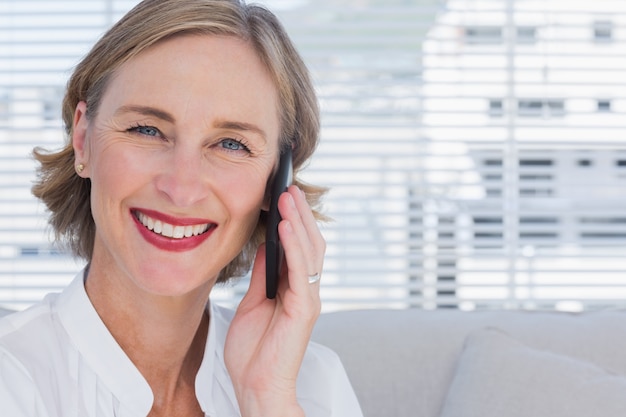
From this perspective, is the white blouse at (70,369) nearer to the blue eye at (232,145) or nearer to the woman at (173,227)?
the woman at (173,227)

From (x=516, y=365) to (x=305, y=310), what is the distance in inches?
19.0

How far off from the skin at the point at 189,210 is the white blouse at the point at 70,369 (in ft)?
0.17

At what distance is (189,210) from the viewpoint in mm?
1506

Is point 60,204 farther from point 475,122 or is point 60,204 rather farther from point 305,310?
point 475,122

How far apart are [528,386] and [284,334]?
51cm

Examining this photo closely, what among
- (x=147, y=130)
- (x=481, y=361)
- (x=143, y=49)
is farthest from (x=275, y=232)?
(x=481, y=361)

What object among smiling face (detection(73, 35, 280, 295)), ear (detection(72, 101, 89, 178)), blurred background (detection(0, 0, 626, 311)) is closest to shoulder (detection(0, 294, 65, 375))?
smiling face (detection(73, 35, 280, 295))

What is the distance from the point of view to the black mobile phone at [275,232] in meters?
1.59

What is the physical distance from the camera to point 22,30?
3.41 metres

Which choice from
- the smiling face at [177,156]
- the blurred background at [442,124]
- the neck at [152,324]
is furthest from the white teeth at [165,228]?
the blurred background at [442,124]

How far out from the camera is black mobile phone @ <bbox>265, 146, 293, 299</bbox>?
62.6 inches

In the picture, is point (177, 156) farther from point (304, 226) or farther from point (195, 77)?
point (304, 226)

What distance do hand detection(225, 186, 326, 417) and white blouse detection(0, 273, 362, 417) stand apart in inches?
3.5

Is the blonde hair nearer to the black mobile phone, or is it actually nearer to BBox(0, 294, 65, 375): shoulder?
the black mobile phone
